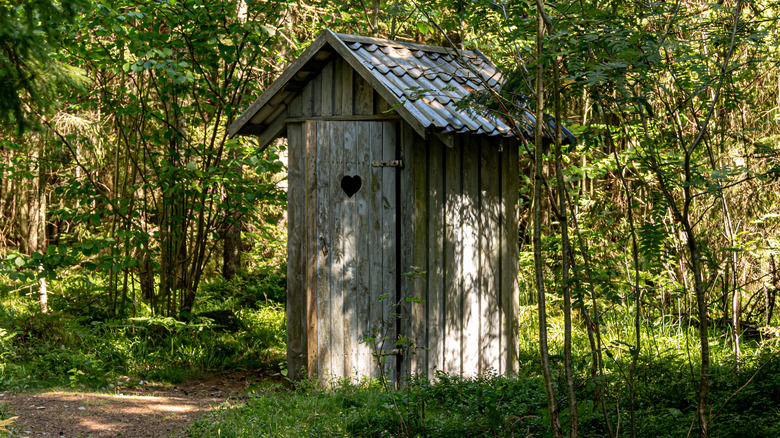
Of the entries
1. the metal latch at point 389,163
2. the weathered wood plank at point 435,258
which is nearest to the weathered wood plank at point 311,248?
the metal latch at point 389,163

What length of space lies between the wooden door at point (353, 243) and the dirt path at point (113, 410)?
120cm

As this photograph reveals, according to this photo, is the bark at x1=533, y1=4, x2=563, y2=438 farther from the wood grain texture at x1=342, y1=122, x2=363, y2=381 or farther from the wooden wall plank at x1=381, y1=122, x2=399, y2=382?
the wood grain texture at x1=342, y1=122, x2=363, y2=381

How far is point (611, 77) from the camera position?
3473 mm

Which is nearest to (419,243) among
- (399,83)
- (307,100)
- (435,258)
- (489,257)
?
(435,258)

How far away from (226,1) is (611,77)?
17.4 feet

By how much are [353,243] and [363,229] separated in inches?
6.5

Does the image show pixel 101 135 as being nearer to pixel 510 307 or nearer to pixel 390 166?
pixel 390 166

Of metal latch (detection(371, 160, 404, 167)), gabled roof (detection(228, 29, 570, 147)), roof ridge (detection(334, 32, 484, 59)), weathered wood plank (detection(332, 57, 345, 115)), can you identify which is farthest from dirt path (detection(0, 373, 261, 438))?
roof ridge (detection(334, 32, 484, 59))

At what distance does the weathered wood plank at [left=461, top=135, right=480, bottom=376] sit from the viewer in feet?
21.3

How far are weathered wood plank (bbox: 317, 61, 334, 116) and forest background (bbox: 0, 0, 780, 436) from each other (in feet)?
3.15

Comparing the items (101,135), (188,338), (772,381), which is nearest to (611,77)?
(772,381)

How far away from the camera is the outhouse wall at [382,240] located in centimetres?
623

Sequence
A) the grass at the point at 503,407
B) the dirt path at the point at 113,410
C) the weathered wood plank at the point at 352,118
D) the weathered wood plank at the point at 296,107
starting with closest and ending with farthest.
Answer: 1. the grass at the point at 503,407
2. the dirt path at the point at 113,410
3. the weathered wood plank at the point at 352,118
4. the weathered wood plank at the point at 296,107

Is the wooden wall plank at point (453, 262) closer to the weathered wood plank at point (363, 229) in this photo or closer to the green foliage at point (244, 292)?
the weathered wood plank at point (363, 229)
